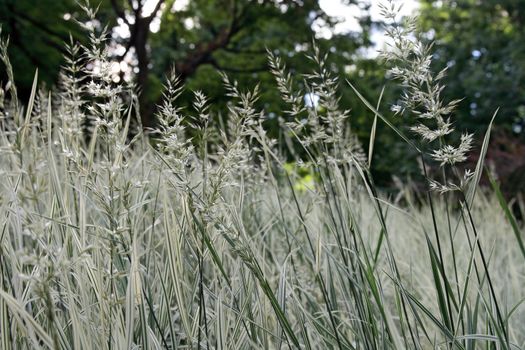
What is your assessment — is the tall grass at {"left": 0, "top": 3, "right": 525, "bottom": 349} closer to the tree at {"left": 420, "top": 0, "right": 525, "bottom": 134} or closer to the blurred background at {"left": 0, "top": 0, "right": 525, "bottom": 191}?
the blurred background at {"left": 0, "top": 0, "right": 525, "bottom": 191}

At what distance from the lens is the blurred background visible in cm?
1022

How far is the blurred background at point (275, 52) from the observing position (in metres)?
10.2

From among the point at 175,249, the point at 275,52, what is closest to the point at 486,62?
the point at 275,52

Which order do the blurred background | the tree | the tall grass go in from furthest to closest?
1. the tree
2. the blurred background
3. the tall grass

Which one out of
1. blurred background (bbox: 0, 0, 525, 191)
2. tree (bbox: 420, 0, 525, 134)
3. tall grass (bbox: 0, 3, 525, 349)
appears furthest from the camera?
tree (bbox: 420, 0, 525, 134)

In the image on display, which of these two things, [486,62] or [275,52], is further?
[486,62]

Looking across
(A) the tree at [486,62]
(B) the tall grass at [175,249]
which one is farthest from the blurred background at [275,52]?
(B) the tall grass at [175,249]

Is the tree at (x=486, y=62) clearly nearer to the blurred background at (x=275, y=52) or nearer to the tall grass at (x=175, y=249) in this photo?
the blurred background at (x=275, y=52)

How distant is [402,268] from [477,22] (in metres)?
14.7

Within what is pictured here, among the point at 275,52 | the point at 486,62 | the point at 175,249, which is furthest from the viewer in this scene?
the point at 486,62

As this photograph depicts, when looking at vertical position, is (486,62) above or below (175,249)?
above

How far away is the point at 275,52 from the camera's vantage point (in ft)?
36.4

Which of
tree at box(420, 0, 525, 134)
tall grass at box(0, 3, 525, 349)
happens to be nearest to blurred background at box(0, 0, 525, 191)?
tree at box(420, 0, 525, 134)

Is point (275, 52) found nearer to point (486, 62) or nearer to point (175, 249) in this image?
point (486, 62)
